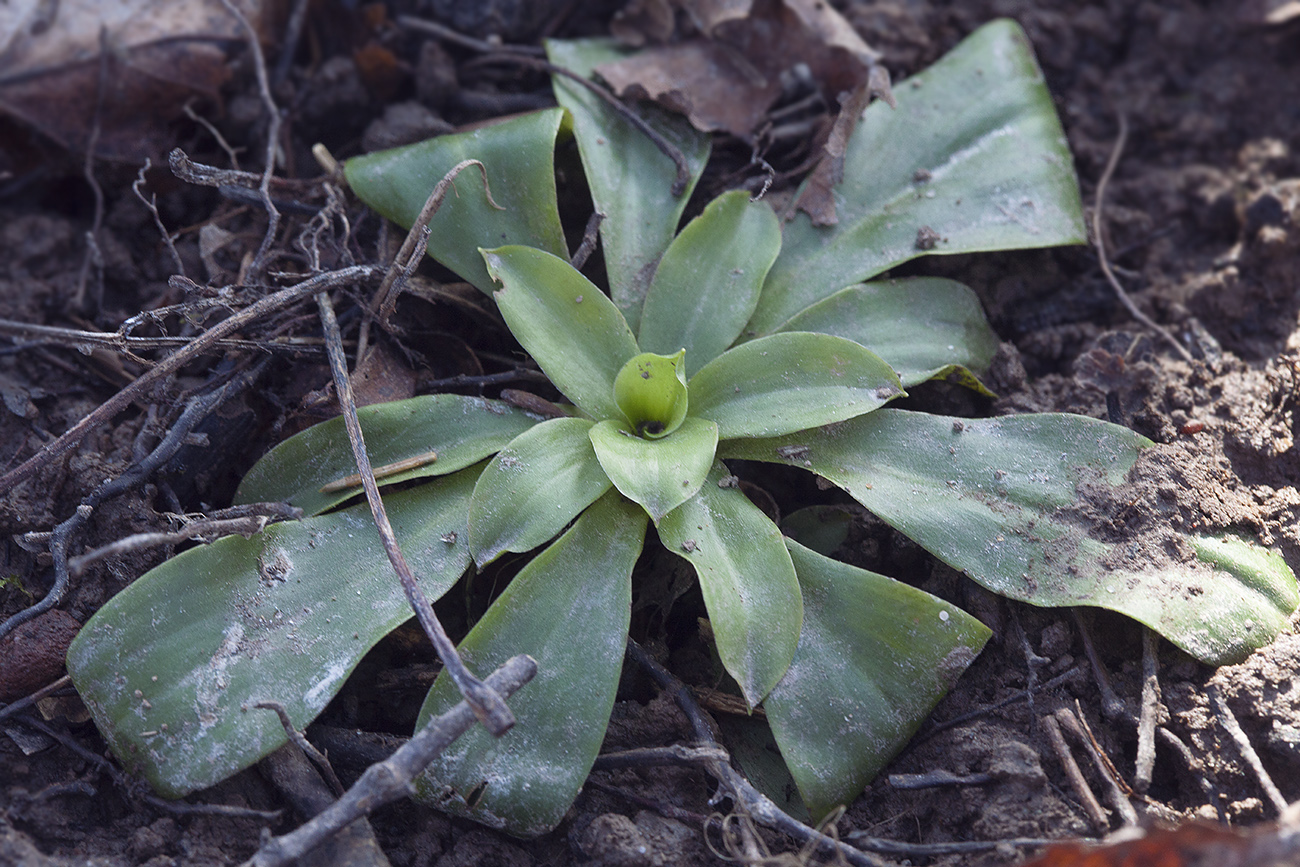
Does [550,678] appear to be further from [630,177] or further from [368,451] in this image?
[630,177]

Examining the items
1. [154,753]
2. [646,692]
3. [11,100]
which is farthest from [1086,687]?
[11,100]

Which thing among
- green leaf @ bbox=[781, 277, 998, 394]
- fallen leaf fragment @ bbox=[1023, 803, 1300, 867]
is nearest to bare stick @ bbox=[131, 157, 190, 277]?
green leaf @ bbox=[781, 277, 998, 394]

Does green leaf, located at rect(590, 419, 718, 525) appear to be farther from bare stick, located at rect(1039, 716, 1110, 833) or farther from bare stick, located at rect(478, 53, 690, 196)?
bare stick, located at rect(1039, 716, 1110, 833)

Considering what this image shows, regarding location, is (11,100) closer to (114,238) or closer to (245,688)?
(114,238)

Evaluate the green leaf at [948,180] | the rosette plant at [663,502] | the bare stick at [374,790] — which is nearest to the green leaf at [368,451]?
the rosette plant at [663,502]

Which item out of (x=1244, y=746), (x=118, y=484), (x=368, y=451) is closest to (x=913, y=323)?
(x=1244, y=746)
